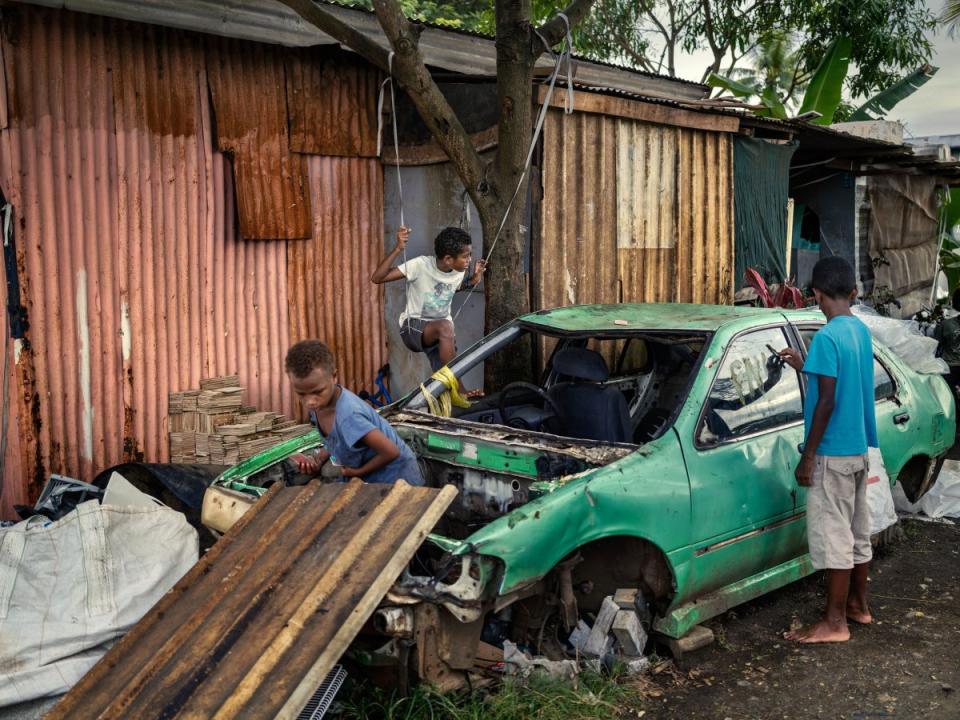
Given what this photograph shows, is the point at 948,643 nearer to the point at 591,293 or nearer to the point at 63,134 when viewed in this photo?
the point at 591,293

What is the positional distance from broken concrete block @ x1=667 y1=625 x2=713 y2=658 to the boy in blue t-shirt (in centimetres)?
55

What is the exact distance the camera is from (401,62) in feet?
20.6

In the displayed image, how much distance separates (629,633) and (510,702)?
66cm

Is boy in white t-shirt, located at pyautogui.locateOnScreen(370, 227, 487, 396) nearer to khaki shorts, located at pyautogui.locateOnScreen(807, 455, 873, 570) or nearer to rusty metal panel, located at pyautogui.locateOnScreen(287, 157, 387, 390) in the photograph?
rusty metal panel, located at pyautogui.locateOnScreen(287, 157, 387, 390)

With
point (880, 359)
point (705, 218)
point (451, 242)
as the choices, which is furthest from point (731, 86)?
point (880, 359)

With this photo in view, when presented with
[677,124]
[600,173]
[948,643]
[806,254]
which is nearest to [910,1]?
[806,254]

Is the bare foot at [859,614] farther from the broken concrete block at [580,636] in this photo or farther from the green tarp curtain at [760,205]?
the green tarp curtain at [760,205]

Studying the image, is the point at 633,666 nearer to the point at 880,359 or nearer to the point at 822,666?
the point at 822,666

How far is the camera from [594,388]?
5039 millimetres

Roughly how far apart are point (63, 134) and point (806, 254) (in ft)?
32.6

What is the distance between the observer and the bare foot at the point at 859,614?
4922mm

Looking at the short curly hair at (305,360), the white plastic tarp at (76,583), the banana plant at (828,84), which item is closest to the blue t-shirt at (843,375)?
the short curly hair at (305,360)

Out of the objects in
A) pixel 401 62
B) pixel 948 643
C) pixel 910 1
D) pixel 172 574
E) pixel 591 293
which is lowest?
pixel 948 643

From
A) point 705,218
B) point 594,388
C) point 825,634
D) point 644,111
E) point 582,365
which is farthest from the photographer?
point 705,218
